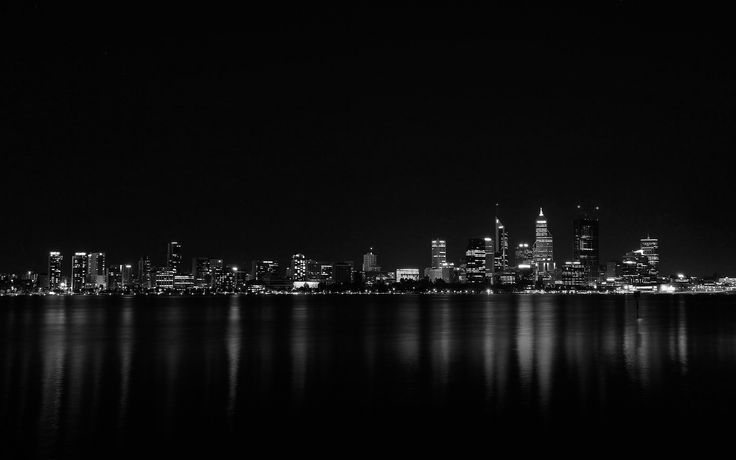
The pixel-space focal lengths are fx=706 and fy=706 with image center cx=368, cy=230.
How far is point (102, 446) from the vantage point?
13.4 metres

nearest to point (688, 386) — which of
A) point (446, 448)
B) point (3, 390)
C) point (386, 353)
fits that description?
point (446, 448)

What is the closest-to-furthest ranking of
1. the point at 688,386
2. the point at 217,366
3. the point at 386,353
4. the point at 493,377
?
the point at 688,386 < the point at 493,377 < the point at 217,366 < the point at 386,353

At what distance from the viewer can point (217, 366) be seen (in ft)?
86.7

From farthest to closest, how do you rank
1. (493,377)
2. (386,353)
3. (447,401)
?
(386,353) → (493,377) → (447,401)

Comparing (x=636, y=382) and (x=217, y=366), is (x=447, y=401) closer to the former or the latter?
(x=636, y=382)

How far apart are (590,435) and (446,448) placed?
11.0 ft

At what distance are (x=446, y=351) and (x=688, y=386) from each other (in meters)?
12.9

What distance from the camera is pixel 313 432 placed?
1472cm

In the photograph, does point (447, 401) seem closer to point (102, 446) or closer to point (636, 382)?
point (636, 382)

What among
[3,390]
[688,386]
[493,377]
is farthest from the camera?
[493,377]

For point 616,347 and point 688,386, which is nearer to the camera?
point 688,386

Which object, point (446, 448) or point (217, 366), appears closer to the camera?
point (446, 448)

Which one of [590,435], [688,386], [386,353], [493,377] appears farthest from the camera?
[386,353]

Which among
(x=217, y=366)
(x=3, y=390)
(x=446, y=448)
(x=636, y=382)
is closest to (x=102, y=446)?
(x=446, y=448)
